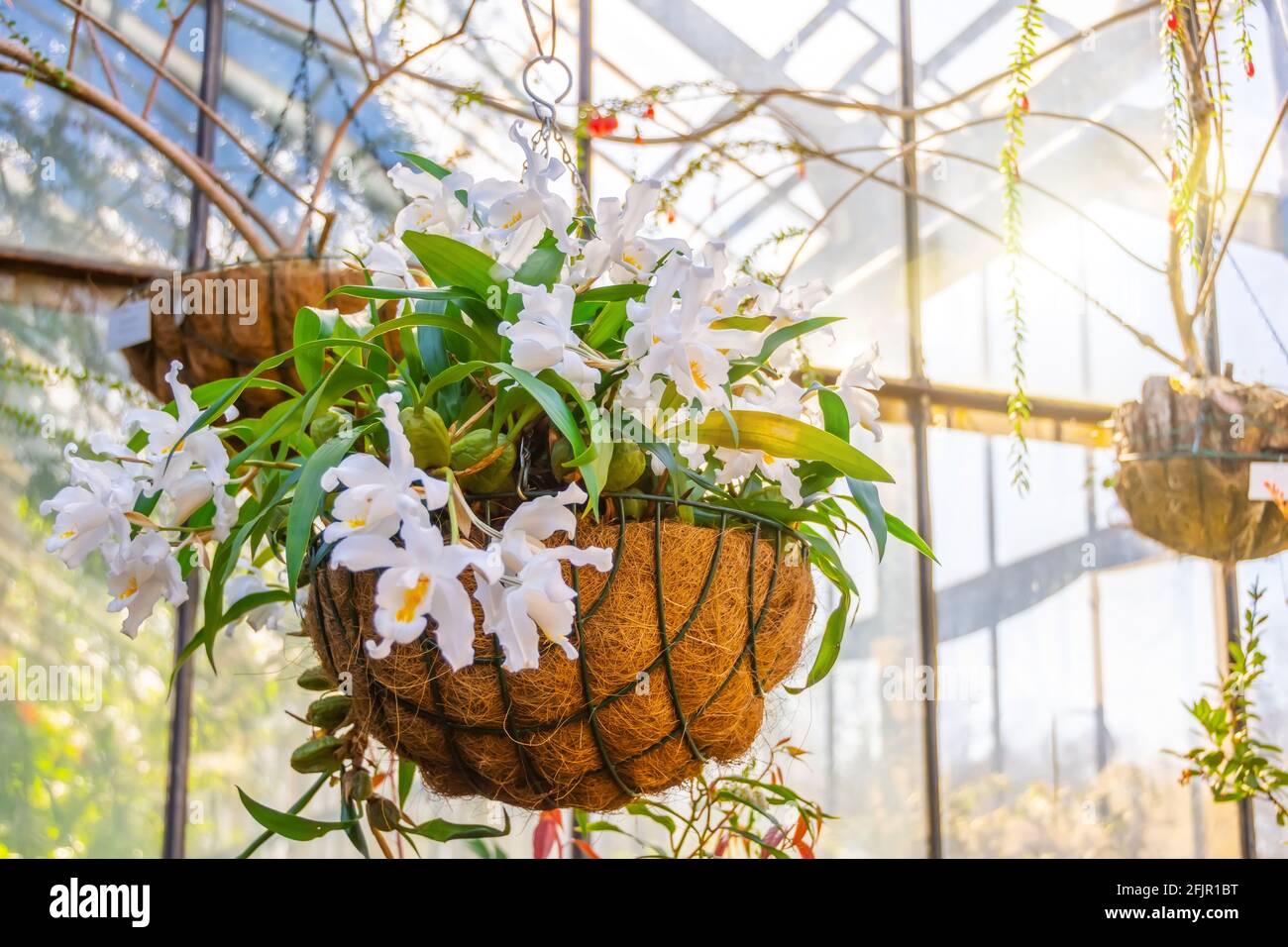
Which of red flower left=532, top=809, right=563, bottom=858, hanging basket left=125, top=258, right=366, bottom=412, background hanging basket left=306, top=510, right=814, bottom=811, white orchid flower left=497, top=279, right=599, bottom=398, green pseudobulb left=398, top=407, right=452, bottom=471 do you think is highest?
hanging basket left=125, top=258, right=366, bottom=412

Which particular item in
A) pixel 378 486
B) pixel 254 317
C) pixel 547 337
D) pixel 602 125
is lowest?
pixel 378 486

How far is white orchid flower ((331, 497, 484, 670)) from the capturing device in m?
0.62

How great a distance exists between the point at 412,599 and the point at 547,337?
0.64 feet

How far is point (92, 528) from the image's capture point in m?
0.83

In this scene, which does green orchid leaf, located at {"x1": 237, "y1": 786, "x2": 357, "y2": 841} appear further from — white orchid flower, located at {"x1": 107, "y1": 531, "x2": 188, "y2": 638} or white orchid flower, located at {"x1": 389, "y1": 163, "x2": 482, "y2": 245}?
white orchid flower, located at {"x1": 389, "y1": 163, "x2": 482, "y2": 245}

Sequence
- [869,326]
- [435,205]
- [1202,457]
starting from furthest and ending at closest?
1. [869,326]
2. [1202,457]
3. [435,205]

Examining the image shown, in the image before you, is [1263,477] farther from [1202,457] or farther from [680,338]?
[680,338]

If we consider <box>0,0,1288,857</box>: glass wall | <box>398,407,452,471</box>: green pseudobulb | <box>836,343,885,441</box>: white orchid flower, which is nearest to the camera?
<box>398,407,452,471</box>: green pseudobulb

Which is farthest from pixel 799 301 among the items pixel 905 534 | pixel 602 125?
pixel 602 125

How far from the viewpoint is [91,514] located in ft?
2.68

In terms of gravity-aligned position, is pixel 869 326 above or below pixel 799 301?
above

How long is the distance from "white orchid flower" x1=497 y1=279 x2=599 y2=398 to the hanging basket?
95cm

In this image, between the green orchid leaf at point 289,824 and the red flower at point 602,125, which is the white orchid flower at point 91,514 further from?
the red flower at point 602,125

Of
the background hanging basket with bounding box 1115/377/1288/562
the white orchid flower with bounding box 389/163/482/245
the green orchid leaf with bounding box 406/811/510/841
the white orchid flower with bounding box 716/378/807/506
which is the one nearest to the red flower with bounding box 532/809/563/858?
the green orchid leaf with bounding box 406/811/510/841
